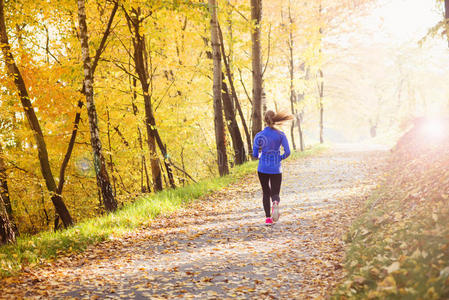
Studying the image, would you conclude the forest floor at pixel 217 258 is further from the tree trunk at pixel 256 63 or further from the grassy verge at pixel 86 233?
the tree trunk at pixel 256 63

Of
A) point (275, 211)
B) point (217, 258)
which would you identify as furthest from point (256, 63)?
point (217, 258)

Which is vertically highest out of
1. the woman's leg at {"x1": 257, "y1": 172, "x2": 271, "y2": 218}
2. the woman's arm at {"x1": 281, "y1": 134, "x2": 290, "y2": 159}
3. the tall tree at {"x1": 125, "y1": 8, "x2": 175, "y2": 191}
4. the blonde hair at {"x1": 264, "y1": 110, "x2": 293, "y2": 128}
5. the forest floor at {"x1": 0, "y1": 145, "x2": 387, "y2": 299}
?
the tall tree at {"x1": 125, "y1": 8, "x2": 175, "y2": 191}

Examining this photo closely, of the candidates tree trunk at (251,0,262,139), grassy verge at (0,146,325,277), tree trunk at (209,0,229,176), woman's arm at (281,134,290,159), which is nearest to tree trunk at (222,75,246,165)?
tree trunk at (251,0,262,139)

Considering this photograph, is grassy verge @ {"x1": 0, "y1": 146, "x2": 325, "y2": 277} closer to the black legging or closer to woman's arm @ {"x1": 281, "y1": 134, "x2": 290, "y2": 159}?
the black legging

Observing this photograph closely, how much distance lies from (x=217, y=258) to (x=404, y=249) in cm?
271

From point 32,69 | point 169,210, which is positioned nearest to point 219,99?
point 169,210

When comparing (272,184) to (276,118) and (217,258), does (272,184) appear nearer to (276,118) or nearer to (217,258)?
(276,118)

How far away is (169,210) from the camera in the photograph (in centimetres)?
920

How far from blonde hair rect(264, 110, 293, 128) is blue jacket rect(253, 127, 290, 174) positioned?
4.8 inches

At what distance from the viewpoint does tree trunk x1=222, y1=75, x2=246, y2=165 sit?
53.2 feet

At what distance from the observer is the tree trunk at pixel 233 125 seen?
1621 centimetres

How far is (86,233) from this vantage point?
6801 millimetres

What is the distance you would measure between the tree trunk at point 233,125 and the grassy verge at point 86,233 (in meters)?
5.55

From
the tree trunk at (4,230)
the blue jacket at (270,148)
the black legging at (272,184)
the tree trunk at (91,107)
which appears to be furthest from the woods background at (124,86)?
the black legging at (272,184)
